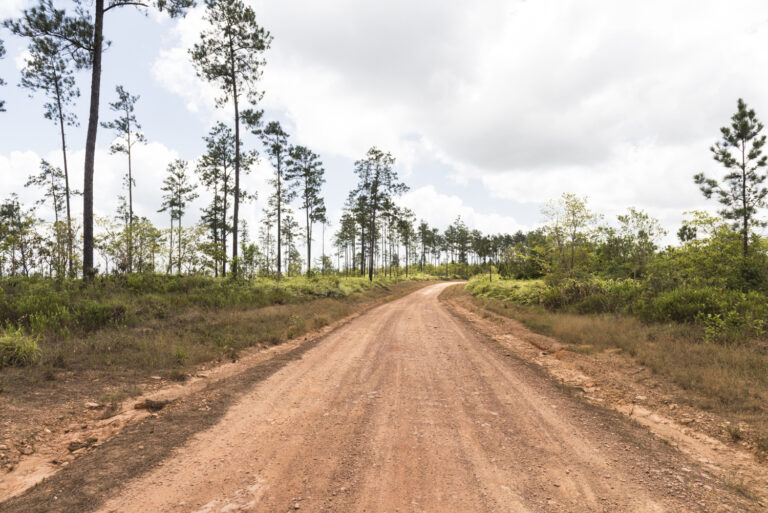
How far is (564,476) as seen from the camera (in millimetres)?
3584

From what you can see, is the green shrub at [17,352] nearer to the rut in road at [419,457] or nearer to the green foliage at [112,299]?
the green foliage at [112,299]

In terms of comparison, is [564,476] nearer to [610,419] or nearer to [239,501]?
[610,419]

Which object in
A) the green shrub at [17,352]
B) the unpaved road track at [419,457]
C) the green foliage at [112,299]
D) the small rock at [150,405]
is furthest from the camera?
the green foliage at [112,299]

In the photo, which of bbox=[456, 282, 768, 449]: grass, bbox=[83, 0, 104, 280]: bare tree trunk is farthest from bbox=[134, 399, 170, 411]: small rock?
bbox=[83, 0, 104, 280]: bare tree trunk

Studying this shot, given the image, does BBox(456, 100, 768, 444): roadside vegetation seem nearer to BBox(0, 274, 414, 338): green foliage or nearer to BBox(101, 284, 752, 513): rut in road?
BBox(101, 284, 752, 513): rut in road

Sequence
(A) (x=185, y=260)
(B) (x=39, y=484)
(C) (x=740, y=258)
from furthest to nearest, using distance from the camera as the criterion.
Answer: (A) (x=185, y=260)
(C) (x=740, y=258)
(B) (x=39, y=484)

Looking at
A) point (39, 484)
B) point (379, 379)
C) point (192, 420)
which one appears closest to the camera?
point (39, 484)

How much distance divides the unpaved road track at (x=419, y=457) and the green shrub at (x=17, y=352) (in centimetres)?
474

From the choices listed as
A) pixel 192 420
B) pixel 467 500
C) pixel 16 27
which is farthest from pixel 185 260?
pixel 467 500

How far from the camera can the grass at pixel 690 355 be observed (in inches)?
217

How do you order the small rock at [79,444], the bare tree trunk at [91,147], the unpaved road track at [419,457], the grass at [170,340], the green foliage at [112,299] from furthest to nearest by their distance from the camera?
1. the bare tree trunk at [91,147]
2. the green foliage at [112,299]
3. the grass at [170,340]
4. the small rock at [79,444]
5. the unpaved road track at [419,457]

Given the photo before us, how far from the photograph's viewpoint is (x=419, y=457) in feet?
12.7

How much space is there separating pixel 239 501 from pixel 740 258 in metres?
20.5

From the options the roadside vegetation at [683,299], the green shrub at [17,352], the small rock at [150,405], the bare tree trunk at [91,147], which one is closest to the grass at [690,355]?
the roadside vegetation at [683,299]
